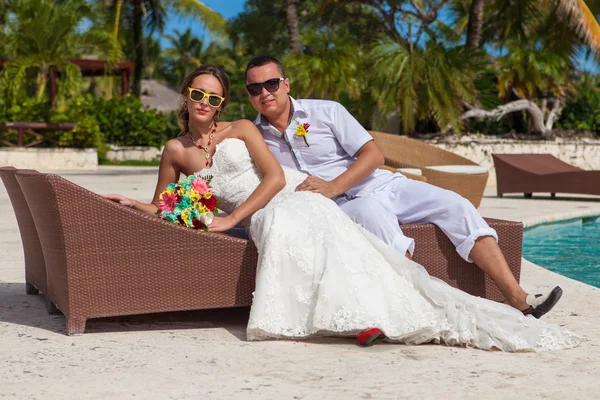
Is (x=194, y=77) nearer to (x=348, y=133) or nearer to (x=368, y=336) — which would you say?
(x=348, y=133)

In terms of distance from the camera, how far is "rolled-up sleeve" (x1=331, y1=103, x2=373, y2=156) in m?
4.48

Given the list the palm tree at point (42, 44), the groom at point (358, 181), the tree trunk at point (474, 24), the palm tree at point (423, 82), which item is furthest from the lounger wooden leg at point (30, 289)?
the palm tree at point (42, 44)

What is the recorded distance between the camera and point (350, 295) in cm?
375

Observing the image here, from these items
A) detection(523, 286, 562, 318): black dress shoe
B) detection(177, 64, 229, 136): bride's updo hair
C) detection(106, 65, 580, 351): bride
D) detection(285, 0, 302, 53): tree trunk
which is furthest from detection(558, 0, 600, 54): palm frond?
detection(106, 65, 580, 351): bride

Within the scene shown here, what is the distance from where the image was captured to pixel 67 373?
3246 millimetres

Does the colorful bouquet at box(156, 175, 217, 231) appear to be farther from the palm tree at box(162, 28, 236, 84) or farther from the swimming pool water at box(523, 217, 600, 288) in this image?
Answer: the palm tree at box(162, 28, 236, 84)

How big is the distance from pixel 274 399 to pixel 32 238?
7.59 feet

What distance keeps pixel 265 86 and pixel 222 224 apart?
753mm

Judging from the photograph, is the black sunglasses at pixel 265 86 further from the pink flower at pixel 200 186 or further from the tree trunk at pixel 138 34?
the tree trunk at pixel 138 34

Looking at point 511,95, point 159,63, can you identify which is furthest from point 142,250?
point 159,63

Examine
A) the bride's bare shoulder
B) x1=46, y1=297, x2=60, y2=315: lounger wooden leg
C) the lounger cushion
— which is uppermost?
the bride's bare shoulder

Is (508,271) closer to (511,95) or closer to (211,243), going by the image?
(211,243)

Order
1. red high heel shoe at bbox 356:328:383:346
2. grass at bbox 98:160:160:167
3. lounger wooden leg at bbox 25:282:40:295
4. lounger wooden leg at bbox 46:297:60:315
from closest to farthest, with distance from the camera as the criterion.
A: red high heel shoe at bbox 356:328:383:346, lounger wooden leg at bbox 46:297:60:315, lounger wooden leg at bbox 25:282:40:295, grass at bbox 98:160:160:167

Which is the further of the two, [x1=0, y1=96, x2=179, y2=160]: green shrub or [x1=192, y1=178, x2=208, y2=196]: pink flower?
[x1=0, y1=96, x2=179, y2=160]: green shrub
